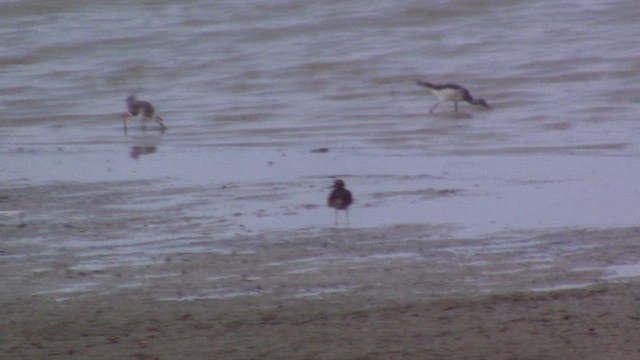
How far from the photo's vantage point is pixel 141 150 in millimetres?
14938

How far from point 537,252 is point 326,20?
18.3 metres

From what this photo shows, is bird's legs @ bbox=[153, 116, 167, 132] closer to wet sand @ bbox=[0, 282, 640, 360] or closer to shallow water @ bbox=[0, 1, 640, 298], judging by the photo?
shallow water @ bbox=[0, 1, 640, 298]

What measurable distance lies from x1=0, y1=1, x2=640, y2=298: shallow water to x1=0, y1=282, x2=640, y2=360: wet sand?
5.10ft

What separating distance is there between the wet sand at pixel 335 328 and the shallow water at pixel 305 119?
5.10 ft

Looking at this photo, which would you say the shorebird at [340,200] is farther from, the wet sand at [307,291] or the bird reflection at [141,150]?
the bird reflection at [141,150]

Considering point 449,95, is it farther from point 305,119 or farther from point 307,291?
point 307,291

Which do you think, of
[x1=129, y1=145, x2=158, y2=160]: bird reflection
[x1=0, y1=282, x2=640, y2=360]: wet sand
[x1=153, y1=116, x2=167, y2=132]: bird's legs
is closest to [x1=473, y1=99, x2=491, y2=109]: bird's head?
[x1=153, y1=116, x2=167, y2=132]: bird's legs

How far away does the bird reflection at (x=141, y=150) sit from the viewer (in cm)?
1440

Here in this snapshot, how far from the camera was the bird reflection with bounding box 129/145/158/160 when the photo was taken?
14.4m

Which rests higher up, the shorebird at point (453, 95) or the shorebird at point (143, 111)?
the shorebird at point (143, 111)

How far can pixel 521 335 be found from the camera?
19.5 feet

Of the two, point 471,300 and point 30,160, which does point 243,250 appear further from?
point 30,160

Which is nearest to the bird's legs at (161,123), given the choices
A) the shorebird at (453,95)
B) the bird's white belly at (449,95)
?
the shorebird at (453,95)

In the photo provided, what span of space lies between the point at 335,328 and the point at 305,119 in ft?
36.3
